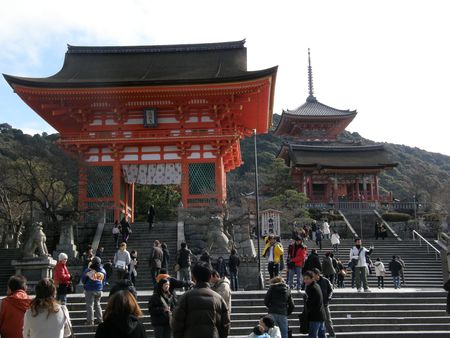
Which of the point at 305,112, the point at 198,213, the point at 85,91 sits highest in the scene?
the point at 305,112

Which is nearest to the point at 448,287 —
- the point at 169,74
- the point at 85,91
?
the point at 85,91

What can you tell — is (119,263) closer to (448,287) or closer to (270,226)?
(448,287)

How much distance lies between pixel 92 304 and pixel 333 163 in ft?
126

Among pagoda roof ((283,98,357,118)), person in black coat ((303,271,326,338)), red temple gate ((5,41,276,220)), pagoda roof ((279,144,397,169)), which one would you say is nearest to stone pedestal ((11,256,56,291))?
red temple gate ((5,41,276,220))

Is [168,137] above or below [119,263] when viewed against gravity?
above

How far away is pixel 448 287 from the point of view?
9.79m

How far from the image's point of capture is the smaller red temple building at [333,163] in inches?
1874

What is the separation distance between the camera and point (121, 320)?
486cm

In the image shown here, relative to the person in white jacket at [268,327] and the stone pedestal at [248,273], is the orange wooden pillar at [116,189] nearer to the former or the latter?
the stone pedestal at [248,273]

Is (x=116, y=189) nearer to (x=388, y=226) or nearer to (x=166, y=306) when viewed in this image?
(x=388, y=226)

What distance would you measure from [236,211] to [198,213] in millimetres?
1902

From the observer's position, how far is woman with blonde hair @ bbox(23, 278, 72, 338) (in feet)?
18.3

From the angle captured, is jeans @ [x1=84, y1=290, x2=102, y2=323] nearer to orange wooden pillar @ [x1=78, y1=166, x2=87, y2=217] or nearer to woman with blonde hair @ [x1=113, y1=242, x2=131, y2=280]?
woman with blonde hair @ [x1=113, y1=242, x2=131, y2=280]

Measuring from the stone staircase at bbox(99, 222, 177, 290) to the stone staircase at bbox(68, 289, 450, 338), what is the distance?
6045 mm
